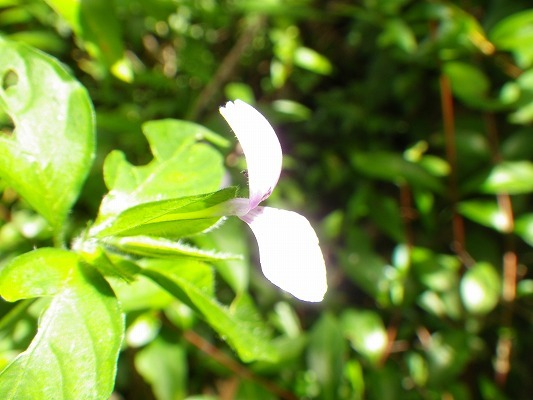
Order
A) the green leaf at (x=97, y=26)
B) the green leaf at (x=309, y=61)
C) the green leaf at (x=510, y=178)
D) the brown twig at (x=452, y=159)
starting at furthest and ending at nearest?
the green leaf at (x=309, y=61)
the brown twig at (x=452, y=159)
the green leaf at (x=510, y=178)
the green leaf at (x=97, y=26)

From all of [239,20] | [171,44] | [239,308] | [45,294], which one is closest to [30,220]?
[239,308]

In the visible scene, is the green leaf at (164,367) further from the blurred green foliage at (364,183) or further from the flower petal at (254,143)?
the flower petal at (254,143)

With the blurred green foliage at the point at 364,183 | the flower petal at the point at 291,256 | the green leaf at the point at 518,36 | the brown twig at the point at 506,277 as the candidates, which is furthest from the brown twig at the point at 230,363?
the green leaf at the point at 518,36

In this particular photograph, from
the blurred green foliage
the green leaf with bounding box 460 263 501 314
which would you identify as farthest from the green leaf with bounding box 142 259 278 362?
the green leaf with bounding box 460 263 501 314

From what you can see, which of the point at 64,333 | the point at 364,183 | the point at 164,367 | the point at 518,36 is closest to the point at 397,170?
the point at 364,183

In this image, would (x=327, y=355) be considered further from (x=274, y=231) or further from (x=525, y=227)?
(x=274, y=231)

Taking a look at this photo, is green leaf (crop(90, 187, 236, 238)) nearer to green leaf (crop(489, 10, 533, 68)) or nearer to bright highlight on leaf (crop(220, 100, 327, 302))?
bright highlight on leaf (crop(220, 100, 327, 302))
